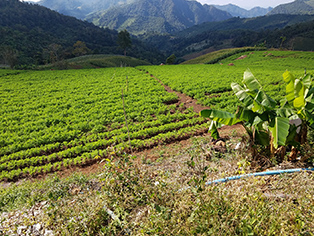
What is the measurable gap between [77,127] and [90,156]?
3.70 metres

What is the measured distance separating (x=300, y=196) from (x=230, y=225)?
5.30ft

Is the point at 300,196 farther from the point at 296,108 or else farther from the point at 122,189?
the point at 122,189

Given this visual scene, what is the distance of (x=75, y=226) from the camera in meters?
3.37

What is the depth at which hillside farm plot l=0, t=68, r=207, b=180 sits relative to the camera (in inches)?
344

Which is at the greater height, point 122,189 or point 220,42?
point 220,42

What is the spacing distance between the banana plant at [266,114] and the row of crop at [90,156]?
435 centimetres

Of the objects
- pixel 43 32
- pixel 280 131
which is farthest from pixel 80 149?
pixel 43 32

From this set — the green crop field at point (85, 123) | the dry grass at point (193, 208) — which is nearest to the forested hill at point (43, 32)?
the green crop field at point (85, 123)

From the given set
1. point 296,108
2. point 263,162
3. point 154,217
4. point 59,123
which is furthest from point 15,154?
point 296,108

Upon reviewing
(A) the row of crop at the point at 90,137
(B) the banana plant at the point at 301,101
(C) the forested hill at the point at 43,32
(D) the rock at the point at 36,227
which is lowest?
(A) the row of crop at the point at 90,137

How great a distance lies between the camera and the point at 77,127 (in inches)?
454

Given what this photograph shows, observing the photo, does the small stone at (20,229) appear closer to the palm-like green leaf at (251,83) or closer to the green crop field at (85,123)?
the green crop field at (85,123)

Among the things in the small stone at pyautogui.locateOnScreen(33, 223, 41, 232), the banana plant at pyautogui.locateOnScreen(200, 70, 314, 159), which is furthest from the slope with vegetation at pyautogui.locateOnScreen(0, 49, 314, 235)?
the banana plant at pyautogui.locateOnScreen(200, 70, 314, 159)

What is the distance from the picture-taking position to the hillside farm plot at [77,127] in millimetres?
8742
